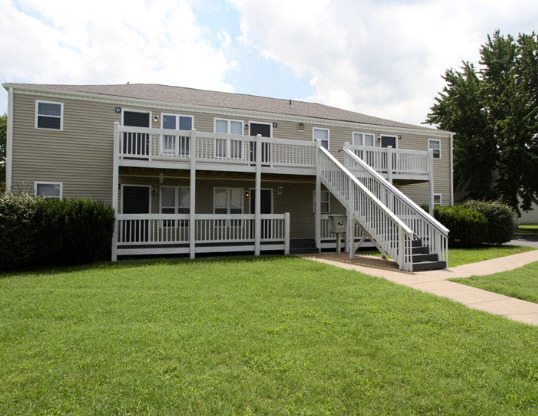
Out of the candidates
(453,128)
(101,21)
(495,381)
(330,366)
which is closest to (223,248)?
(101,21)

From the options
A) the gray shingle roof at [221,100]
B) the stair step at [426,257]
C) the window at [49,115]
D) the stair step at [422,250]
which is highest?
the gray shingle roof at [221,100]

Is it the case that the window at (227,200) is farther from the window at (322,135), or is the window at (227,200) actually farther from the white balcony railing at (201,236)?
the window at (322,135)

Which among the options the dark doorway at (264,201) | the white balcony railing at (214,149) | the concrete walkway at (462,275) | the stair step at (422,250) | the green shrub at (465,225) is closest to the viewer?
Answer: the concrete walkway at (462,275)

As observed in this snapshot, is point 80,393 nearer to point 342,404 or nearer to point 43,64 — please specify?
point 342,404

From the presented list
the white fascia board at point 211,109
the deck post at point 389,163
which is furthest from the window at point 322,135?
the deck post at point 389,163

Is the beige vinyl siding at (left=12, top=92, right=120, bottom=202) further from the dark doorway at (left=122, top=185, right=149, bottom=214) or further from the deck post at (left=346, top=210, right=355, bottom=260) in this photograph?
the deck post at (left=346, top=210, right=355, bottom=260)

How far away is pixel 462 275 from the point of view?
24.2ft

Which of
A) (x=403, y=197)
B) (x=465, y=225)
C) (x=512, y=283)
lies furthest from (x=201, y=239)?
(x=465, y=225)

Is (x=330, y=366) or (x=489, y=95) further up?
(x=489, y=95)

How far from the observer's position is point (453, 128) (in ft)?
88.6

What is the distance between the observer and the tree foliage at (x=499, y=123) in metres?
24.4

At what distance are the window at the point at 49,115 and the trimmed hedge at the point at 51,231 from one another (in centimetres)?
418

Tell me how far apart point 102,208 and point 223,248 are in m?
3.62

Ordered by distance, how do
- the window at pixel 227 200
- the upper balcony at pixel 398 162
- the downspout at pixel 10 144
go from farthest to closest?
1. the window at pixel 227 200
2. the upper balcony at pixel 398 162
3. the downspout at pixel 10 144
